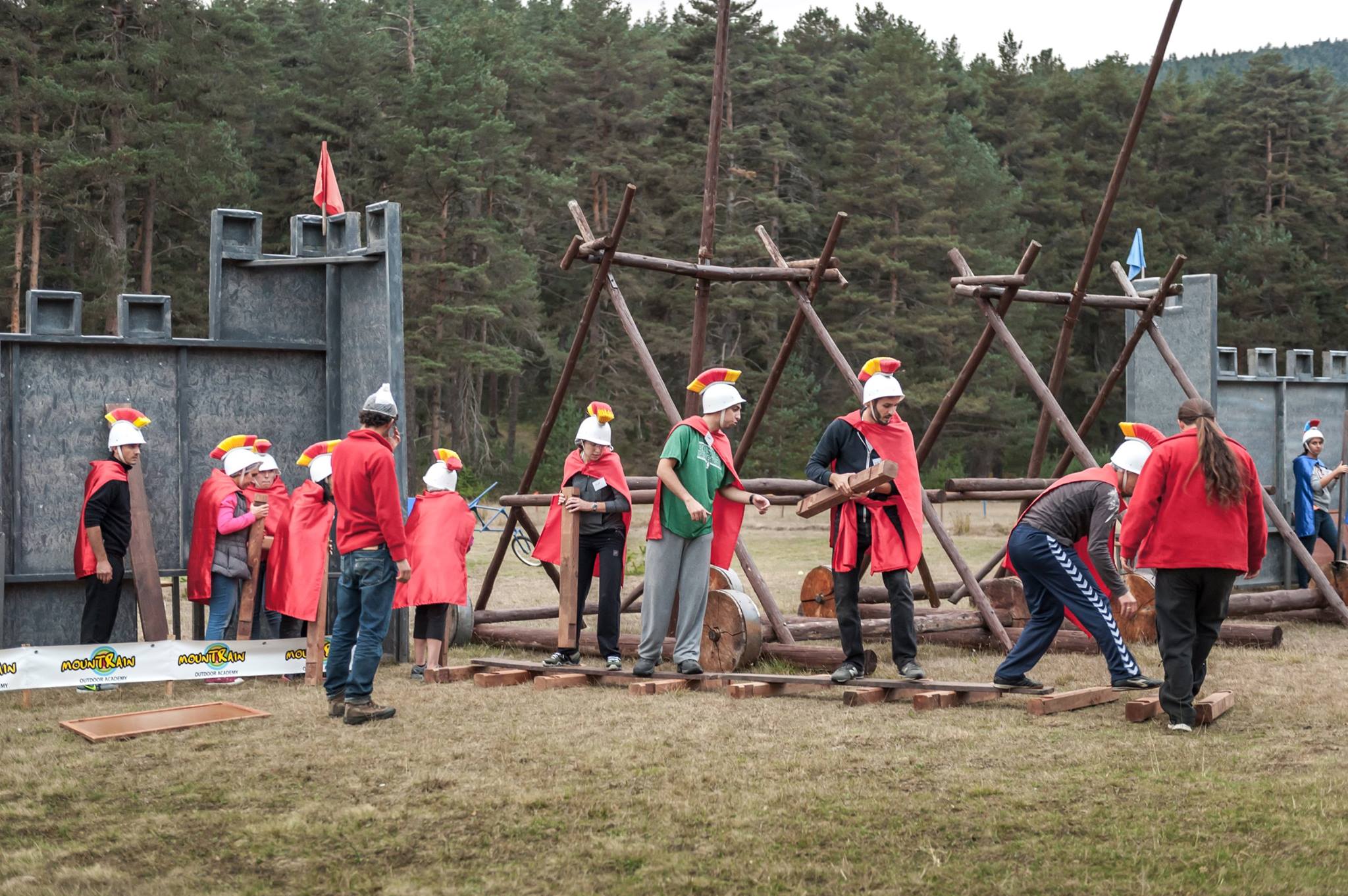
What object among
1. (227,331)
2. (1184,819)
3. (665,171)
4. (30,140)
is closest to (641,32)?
(665,171)

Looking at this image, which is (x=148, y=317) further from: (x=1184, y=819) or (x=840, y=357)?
(x=1184, y=819)

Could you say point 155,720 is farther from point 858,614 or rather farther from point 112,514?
point 858,614

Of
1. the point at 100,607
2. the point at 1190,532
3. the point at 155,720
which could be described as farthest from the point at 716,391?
the point at 100,607

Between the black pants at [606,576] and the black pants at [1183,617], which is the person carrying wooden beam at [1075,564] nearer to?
the black pants at [1183,617]

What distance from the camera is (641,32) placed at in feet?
156

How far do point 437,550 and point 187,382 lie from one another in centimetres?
253

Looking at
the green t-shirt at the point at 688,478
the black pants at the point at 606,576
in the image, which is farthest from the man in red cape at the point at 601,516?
the green t-shirt at the point at 688,478

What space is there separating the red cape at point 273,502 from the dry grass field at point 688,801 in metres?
2.05

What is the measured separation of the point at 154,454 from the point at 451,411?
30354mm

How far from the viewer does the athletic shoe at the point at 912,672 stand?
27.4 ft

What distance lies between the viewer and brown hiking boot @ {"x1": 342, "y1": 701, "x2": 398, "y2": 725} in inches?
306

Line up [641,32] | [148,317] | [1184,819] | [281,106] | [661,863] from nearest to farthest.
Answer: [661,863] < [1184,819] < [148,317] < [281,106] < [641,32]

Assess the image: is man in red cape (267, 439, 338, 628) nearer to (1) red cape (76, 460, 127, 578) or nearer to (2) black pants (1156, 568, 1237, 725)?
(1) red cape (76, 460, 127, 578)

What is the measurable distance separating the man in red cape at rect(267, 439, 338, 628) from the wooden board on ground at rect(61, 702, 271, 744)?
1.52 metres
